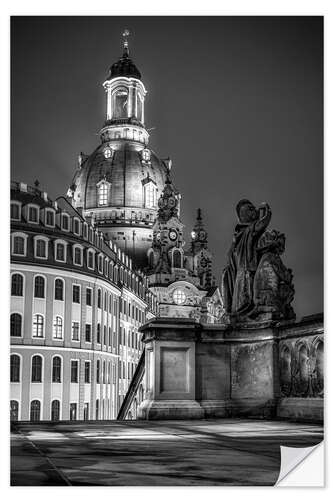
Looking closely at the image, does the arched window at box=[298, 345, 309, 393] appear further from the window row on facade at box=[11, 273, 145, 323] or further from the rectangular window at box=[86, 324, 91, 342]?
the rectangular window at box=[86, 324, 91, 342]

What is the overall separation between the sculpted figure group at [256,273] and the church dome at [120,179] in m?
110

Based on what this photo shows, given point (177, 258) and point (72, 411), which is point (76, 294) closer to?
point (72, 411)

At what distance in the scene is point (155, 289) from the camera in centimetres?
10869

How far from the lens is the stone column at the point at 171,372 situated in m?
11.3

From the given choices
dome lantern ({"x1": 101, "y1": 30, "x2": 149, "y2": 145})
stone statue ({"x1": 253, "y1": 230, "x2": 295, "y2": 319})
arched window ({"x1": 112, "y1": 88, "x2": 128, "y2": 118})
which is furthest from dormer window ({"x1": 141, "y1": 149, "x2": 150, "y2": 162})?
stone statue ({"x1": 253, "y1": 230, "x2": 295, "y2": 319})

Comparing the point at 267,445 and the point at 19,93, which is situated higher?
the point at 19,93

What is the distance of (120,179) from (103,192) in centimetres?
373

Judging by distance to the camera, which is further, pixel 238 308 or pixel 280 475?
pixel 238 308

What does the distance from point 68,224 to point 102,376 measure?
13540 mm

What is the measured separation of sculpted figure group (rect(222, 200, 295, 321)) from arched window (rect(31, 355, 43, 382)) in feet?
145

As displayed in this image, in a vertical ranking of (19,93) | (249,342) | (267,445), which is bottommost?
(267,445)

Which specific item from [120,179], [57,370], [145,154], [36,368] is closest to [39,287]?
[36,368]
